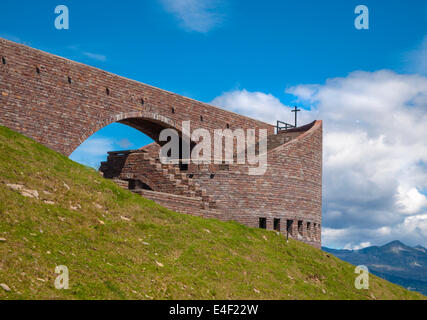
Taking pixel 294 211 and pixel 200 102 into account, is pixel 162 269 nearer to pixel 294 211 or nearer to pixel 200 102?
pixel 294 211

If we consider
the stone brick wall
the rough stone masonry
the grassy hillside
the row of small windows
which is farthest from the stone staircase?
the row of small windows

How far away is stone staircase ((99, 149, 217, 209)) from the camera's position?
2547 centimetres

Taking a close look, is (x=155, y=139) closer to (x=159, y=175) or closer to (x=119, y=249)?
(x=159, y=175)

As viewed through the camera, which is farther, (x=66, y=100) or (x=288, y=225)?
(x=288, y=225)

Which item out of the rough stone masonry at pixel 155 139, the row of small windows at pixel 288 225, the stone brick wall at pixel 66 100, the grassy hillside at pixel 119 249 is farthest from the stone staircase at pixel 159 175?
the row of small windows at pixel 288 225

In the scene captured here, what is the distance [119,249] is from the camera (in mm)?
15602

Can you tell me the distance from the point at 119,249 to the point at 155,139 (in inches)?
661

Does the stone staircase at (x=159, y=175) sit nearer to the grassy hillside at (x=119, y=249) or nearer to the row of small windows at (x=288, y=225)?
the grassy hillside at (x=119, y=249)

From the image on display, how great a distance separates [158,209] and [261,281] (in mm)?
5179

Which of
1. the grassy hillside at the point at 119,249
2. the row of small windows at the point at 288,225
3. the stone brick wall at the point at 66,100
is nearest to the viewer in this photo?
the grassy hillside at the point at 119,249

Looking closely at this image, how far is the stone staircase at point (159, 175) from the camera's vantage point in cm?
2547

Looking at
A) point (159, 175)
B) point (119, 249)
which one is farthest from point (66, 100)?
point (119, 249)

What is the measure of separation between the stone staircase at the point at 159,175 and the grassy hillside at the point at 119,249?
8.07ft
